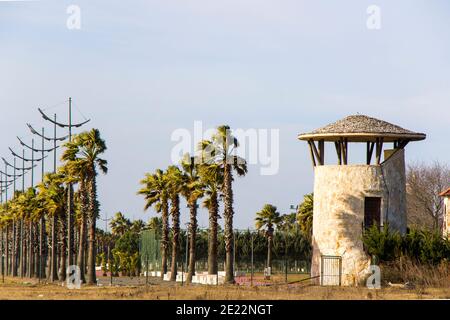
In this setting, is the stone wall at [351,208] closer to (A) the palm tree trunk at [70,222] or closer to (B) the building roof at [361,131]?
(B) the building roof at [361,131]

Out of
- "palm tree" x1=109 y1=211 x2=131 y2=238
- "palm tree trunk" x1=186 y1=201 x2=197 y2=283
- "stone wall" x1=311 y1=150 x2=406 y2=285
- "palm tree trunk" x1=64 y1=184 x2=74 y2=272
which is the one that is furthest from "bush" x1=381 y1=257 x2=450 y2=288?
"palm tree" x1=109 y1=211 x2=131 y2=238

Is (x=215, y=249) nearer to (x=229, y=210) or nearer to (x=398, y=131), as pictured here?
(x=229, y=210)

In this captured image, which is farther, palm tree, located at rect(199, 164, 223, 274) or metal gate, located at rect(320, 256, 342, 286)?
palm tree, located at rect(199, 164, 223, 274)

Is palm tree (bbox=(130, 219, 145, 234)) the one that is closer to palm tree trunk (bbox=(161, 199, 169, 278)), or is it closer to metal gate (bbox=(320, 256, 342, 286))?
palm tree trunk (bbox=(161, 199, 169, 278))

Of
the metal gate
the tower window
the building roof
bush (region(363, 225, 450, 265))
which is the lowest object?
the metal gate

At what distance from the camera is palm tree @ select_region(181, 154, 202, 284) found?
296ft

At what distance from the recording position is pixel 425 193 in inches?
5384

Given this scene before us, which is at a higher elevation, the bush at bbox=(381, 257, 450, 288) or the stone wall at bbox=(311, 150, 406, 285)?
the stone wall at bbox=(311, 150, 406, 285)

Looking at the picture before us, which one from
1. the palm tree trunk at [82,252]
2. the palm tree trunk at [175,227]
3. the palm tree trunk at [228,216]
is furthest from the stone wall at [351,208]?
the palm tree trunk at [175,227]

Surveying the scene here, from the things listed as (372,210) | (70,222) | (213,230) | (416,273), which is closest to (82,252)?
(70,222)
